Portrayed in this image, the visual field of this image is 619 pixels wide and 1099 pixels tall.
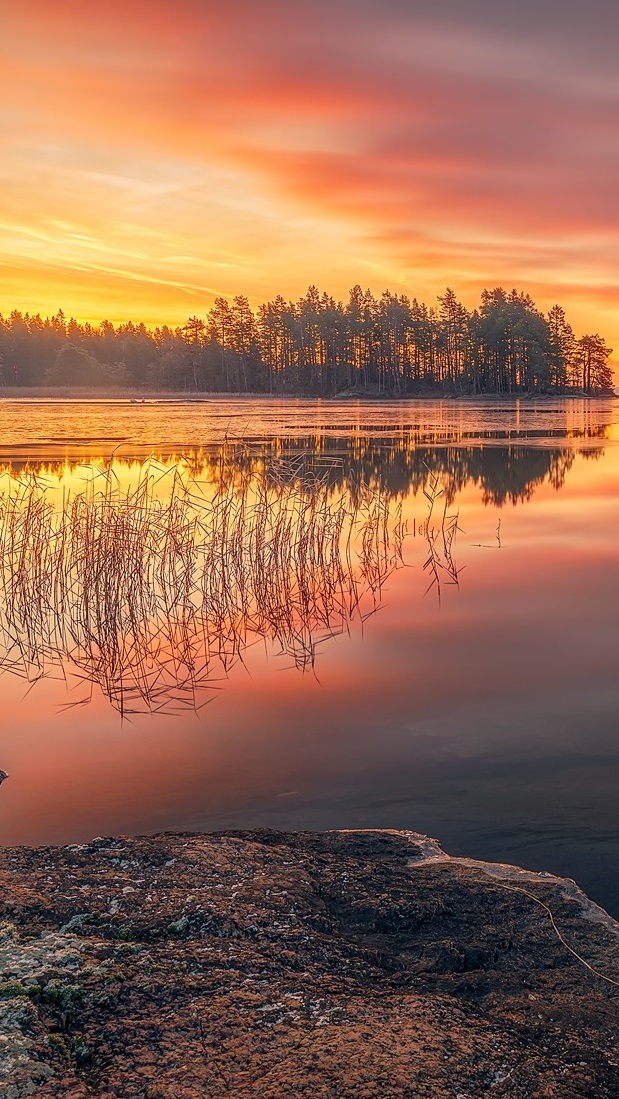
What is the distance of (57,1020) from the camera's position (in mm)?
3146

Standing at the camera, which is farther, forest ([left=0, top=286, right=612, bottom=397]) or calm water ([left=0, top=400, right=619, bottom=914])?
forest ([left=0, top=286, right=612, bottom=397])

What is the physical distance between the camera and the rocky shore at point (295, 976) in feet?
9.43

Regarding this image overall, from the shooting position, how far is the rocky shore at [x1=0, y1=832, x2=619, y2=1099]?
2.88 m

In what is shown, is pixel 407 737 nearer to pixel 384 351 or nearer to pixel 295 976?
pixel 295 976

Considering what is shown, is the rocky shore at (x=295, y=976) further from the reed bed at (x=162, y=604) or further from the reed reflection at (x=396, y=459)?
the reed reflection at (x=396, y=459)

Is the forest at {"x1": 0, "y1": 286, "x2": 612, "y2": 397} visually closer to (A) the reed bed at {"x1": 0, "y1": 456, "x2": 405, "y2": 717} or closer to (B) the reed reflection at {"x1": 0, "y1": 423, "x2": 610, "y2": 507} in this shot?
(B) the reed reflection at {"x1": 0, "y1": 423, "x2": 610, "y2": 507}

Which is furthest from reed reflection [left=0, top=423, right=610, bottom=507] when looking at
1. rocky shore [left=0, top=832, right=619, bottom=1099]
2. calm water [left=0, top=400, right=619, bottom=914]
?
rocky shore [left=0, top=832, right=619, bottom=1099]

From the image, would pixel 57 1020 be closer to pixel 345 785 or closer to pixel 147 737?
pixel 345 785

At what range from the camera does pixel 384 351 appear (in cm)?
12444

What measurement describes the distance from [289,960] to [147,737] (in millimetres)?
3913

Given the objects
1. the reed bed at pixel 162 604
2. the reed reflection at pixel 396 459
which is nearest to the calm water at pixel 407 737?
the reed bed at pixel 162 604

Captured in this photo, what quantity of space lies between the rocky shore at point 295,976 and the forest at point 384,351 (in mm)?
111502

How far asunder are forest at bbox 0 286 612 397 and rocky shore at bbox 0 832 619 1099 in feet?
366

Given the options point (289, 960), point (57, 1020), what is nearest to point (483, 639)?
Answer: point (289, 960)
